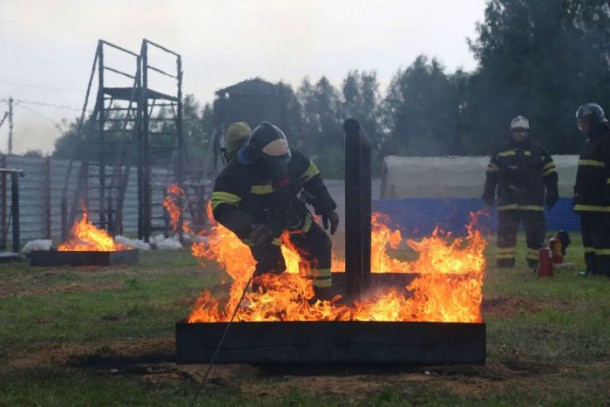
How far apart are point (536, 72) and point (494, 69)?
118 inches

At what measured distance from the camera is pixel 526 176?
13.0m

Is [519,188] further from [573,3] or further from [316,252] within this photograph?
[573,3]

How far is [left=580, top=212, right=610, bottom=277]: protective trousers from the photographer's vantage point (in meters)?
11.3

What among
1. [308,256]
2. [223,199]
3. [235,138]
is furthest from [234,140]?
[308,256]

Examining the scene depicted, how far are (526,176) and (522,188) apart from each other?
0.21 meters

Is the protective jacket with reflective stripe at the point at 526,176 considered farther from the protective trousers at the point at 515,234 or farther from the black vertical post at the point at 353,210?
the black vertical post at the point at 353,210

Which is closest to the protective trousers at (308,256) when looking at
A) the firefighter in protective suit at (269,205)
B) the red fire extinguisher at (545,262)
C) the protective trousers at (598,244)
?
the firefighter in protective suit at (269,205)

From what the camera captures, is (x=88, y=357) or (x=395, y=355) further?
(x=88, y=357)

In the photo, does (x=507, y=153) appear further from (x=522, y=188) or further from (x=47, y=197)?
(x=47, y=197)

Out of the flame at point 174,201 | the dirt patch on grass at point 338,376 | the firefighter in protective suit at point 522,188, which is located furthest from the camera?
the flame at point 174,201

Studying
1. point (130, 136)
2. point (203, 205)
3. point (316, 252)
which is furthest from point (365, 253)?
point (203, 205)

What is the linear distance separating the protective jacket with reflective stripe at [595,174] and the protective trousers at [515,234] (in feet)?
3.96

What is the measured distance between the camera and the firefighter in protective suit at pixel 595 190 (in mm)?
11414

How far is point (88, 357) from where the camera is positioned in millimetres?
6234
